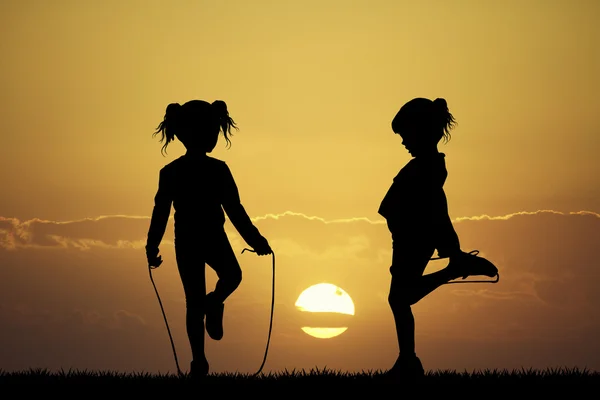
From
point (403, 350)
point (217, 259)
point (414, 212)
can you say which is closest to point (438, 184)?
point (414, 212)

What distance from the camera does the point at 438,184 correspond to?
1041 centimetres

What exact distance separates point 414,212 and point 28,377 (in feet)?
16.8

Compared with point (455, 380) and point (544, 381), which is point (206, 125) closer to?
point (455, 380)

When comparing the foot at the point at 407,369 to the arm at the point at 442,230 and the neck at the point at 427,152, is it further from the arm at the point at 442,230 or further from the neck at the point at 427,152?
the neck at the point at 427,152

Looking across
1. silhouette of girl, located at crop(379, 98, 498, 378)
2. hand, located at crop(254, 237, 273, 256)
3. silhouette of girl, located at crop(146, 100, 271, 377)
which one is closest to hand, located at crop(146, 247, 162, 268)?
silhouette of girl, located at crop(146, 100, 271, 377)

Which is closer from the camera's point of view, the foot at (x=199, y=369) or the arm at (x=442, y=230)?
the arm at (x=442, y=230)

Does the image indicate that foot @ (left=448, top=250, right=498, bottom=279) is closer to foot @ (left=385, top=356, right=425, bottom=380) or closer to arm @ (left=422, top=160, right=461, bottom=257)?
arm @ (left=422, top=160, right=461, bottom=257)

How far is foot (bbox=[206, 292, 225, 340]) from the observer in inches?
423

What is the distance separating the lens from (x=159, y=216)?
1082 cm

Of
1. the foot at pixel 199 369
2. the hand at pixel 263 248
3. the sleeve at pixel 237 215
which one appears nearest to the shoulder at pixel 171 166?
the sleeve at pixel 237 215

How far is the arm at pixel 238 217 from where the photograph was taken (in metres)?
10.8

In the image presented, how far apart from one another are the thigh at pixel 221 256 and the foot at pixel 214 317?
1.03 ft

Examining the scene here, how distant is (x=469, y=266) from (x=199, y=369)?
327cm

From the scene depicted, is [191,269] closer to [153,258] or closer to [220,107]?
[153,258]
